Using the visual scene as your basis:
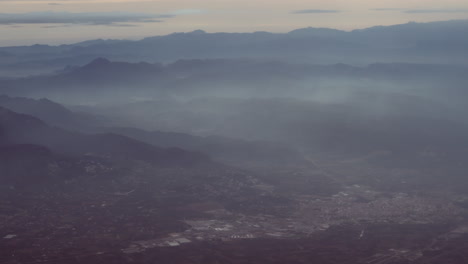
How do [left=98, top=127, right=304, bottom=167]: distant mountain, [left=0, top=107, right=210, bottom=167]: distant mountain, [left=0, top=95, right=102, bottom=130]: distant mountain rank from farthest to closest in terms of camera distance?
[left=0, top=95, right=102, bottom=130]: distant mountain < [left=98, top=127, right=304, bottom=167]: distant mountain < [left=0, top=107, right=210, bottom=167]: distant mountain

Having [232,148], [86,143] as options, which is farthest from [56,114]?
[232,148]

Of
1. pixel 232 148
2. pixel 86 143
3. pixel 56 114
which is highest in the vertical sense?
pixel 56 114

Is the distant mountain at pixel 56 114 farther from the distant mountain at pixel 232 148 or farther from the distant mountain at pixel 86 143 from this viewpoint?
the distant mountain at pixel 86 143

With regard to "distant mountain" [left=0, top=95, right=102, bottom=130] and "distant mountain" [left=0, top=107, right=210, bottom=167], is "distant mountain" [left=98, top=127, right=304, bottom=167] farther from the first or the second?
"distant mountain" [left=0, top=95, right=102, bottom=130]

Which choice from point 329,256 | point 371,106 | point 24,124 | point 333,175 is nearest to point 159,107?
point 371,106

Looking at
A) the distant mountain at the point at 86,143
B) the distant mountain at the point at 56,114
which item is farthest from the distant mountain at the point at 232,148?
the distant mountain at the point at 56,114

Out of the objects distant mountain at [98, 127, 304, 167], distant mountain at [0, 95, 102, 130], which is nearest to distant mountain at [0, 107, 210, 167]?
distant mountain at [98, 127, 304, 167]

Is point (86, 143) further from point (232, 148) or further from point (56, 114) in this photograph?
point (56, 114)

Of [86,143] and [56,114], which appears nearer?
[86,143]

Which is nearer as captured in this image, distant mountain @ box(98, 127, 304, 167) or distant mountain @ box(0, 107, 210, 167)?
distant mountain @ box(0, 107, 210, 167)
